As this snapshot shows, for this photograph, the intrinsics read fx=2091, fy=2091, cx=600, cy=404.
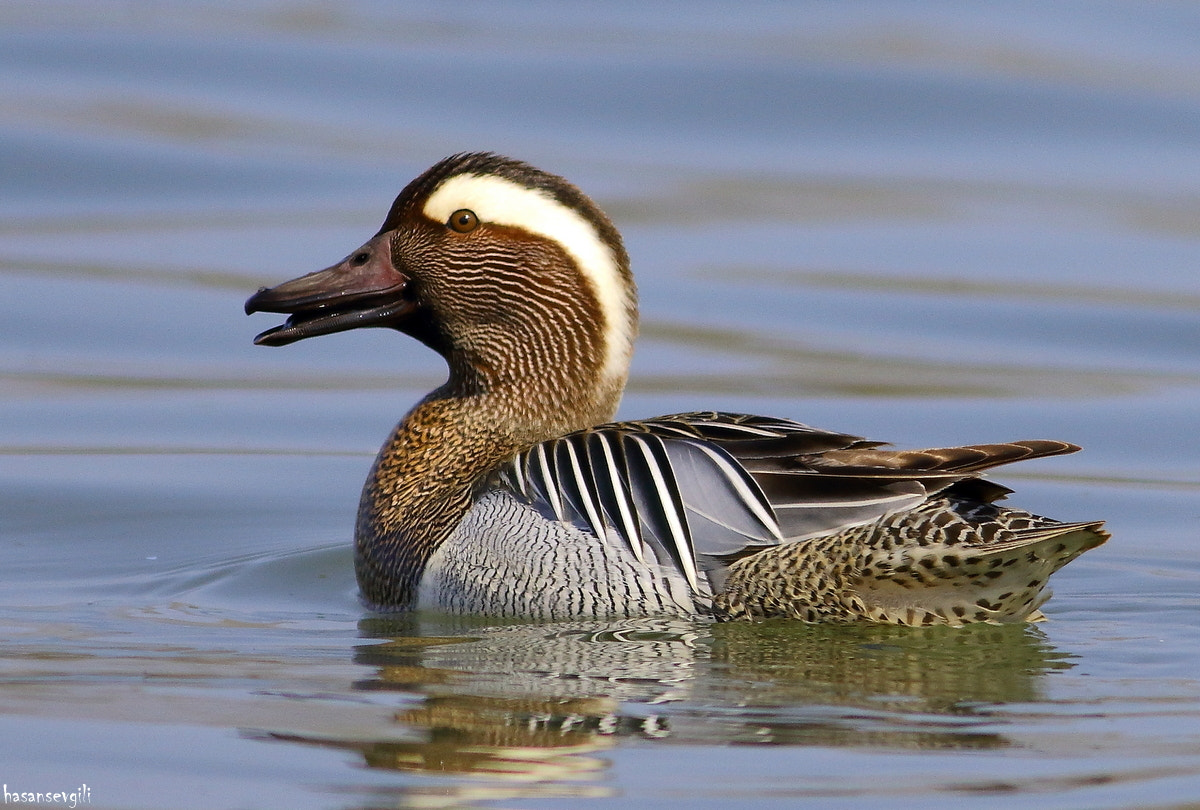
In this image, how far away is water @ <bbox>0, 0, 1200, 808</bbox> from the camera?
5406 millimetres

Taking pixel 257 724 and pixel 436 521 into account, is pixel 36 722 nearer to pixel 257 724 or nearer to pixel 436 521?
pixel 257 724

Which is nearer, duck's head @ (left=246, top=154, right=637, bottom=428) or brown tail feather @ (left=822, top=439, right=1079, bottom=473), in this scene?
brown tail feather @ (left=822, top=439, right=1079, bottom=473)

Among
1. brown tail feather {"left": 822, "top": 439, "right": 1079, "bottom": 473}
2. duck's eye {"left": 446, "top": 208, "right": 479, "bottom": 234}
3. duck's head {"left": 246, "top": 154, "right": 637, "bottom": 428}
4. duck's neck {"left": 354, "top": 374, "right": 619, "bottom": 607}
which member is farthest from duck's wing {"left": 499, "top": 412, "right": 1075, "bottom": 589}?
duck's eye {"left": 446, "top": 208, "right": 479, "bottom": 234}

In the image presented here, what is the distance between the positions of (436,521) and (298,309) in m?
0.95

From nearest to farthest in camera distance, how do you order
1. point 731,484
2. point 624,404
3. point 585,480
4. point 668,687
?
point 668,687 → point 731,484 → point 585,480 → point 624,404

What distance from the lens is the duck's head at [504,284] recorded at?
7.53 m

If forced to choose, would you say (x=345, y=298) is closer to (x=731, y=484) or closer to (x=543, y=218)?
(x=543, y=218)

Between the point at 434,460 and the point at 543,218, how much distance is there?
96 centimetres

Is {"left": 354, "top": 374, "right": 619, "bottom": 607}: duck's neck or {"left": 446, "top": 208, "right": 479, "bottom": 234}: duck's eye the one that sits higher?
{"left": 446, "top": 208, "right": 479, "bottom": 234}: duck's eye

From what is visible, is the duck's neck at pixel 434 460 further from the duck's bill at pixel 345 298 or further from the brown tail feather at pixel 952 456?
the brown tail feather at pixel 952 456

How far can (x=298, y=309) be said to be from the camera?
756 centimetres

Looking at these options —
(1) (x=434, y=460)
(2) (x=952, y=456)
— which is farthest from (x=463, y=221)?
(2) (x=952, y=456)

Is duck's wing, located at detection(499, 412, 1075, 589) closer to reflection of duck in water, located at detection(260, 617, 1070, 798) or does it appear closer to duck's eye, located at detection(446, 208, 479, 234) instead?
reflection of duck in water, located at detection(260, 617, 1070, 798)

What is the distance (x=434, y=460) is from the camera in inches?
298
